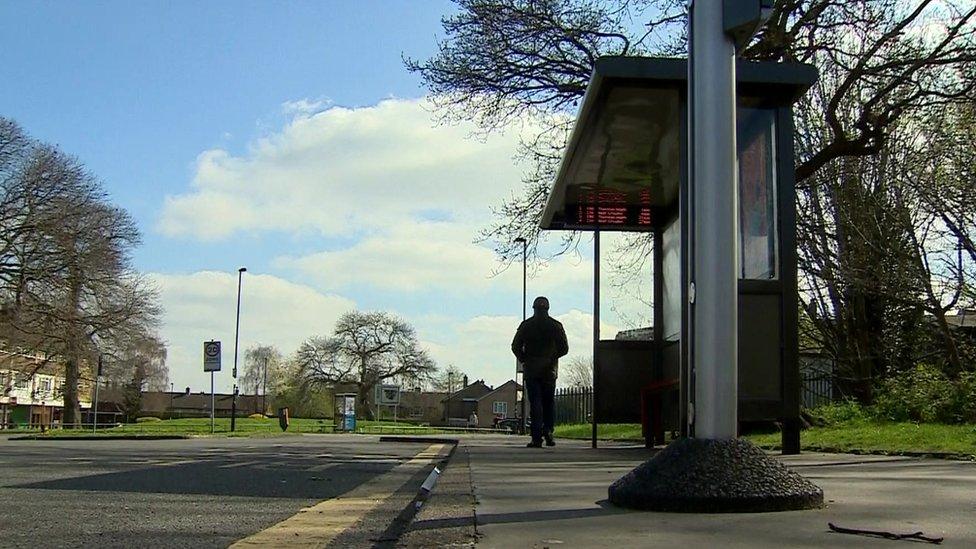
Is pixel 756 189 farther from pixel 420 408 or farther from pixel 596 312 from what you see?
pixel 420 408

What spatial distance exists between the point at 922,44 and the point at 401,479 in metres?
10.1

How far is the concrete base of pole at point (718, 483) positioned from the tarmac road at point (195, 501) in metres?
1.18

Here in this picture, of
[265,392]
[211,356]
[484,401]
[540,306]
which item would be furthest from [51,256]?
[484,401]

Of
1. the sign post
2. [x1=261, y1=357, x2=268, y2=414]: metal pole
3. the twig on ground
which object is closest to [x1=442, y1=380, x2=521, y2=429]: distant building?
[x1=261, y1=357, x2=268, y2=414]: metal pole

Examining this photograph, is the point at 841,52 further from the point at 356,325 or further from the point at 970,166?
the point at 356,325

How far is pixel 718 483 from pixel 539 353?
841 cm

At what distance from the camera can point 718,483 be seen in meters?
3.91

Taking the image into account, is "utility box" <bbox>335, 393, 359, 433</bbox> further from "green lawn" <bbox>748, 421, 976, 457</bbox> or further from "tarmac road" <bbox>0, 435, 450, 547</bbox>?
"tarmac road" <bbox>0, 435, 450, 547</bbox>

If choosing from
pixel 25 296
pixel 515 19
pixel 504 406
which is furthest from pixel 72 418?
pixel 504 406

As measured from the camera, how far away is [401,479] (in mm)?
7703

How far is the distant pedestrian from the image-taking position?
1227 cm

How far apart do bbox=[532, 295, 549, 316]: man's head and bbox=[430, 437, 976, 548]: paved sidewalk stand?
A: 19.6 feet

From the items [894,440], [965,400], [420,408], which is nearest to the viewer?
[894,440]

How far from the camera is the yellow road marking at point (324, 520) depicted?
3.91 m
